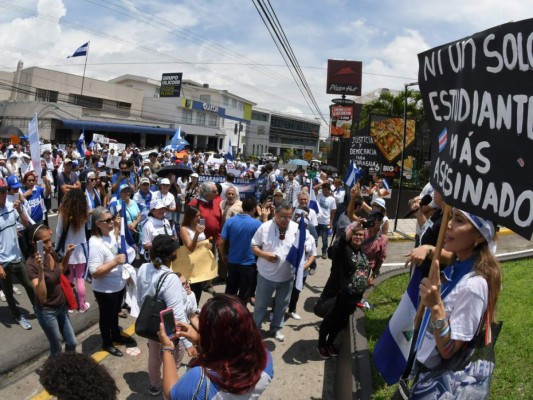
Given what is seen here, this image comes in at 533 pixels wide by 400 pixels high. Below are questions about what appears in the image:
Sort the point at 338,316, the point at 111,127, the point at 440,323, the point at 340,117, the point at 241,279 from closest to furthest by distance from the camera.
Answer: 1. the point at 440,323
2. the point at 338,316
3. the point at 241,279
4. the point at 340,117
5. the point at 111,127

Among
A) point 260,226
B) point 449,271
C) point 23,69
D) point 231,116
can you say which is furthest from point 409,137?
point 231,116

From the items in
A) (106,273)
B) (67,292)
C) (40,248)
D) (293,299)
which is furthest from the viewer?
(293,299)

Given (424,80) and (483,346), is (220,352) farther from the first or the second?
(424,80)

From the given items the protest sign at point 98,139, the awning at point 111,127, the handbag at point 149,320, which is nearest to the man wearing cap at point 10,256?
the handbag at point 149,320

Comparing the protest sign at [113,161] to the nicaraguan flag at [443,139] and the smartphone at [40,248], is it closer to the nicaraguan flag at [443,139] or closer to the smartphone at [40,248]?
the smartphone at [40,248]

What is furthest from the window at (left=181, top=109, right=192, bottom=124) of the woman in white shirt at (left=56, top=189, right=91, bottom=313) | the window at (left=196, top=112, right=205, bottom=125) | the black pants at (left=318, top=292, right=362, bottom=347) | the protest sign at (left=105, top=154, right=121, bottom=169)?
the black pants at (left=318, top=292, right=362, bottom=347)

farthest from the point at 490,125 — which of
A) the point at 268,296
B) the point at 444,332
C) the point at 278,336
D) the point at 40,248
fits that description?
the point at 278,336

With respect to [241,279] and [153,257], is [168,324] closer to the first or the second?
[153,257]

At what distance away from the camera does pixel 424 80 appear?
3037 millimetres

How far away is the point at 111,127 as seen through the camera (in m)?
48.9

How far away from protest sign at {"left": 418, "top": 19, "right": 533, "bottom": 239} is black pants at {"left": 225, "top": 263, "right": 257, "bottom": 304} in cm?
370

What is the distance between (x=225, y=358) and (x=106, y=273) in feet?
10.2

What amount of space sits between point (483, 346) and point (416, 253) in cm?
83

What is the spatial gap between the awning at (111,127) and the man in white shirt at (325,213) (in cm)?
3705
